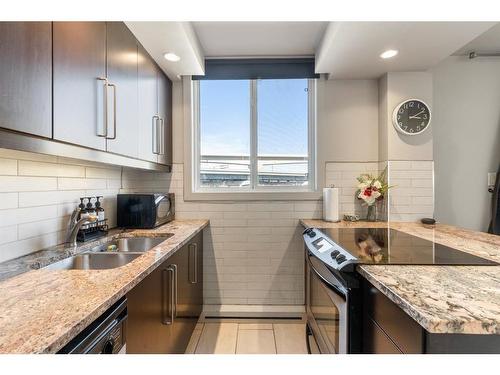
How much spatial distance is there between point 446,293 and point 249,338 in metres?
1.73

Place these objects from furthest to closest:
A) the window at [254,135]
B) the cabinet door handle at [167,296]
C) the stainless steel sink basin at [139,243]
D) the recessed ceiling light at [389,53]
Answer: the window at [254,135] → the recessed ceiling light at [389,53] → the stainless steel sink basin at [139,243] → the cabinet door handle at [167,296]

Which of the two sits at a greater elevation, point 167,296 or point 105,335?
point 105,335

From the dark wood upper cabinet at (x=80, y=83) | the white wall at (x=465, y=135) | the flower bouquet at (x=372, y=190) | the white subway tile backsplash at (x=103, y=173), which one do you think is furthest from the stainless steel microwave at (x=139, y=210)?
the white wall at (x=465, y=135)

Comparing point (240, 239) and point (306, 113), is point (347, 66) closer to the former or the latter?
point (306, 113)

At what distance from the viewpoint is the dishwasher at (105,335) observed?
676 millimetres

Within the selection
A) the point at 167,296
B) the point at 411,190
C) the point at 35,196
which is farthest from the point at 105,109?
the point at 411,190

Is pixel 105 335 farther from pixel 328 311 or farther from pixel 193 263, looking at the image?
pixel 193 263

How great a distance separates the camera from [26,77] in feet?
2.94

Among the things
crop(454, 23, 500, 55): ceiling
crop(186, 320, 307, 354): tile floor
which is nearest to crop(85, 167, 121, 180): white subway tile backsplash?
crop(186, 320, 307, 354): tile floor

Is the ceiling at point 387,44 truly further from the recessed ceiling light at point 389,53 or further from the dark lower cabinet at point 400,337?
the dark lower cabinet at point 400,337

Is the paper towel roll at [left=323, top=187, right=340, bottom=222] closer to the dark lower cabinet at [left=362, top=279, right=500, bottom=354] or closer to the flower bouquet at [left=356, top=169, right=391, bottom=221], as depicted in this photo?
the flower bouquet at [left=356, top=169, right=391, bottom=221]

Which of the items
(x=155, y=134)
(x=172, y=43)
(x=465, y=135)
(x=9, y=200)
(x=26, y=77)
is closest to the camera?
(x=26, y=77)

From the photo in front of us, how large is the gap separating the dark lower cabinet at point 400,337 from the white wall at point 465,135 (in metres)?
1.98

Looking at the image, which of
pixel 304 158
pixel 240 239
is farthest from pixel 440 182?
pixel 240 239
